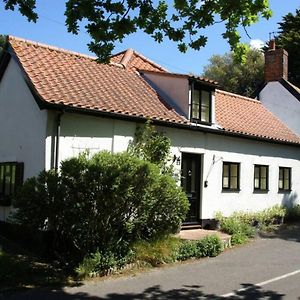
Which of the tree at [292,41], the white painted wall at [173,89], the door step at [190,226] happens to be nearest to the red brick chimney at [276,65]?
the tree at [292,41]

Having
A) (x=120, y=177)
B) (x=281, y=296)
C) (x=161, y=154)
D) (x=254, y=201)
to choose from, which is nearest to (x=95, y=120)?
(x=161, y=154)

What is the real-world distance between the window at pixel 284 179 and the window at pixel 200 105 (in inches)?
221

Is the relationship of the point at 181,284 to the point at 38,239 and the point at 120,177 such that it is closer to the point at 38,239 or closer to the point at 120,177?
the point at 120,177

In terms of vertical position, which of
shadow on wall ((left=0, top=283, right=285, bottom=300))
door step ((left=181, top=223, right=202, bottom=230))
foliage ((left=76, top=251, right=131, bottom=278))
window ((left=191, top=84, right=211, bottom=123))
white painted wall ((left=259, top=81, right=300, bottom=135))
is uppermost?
white painted wall ((left=259, top=81, right=300, bottom=135))

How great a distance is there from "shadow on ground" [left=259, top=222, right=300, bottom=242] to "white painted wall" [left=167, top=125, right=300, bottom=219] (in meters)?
1.26

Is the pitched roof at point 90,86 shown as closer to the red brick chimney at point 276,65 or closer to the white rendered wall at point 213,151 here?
the white rendered wall at point 213,151

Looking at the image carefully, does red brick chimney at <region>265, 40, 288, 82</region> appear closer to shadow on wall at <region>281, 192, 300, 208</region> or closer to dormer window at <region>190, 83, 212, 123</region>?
shadow on wall at <region>281, 192, 300, 208</region>

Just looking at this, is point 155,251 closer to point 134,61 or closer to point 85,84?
point 85,84

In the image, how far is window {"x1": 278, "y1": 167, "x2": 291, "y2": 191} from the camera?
20.1 m

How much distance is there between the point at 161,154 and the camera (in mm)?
13133

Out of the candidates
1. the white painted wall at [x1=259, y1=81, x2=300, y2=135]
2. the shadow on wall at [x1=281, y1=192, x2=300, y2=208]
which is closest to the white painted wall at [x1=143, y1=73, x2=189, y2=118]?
the shadow on wall at [x1=281, y1=192, x2=300, y2=208]

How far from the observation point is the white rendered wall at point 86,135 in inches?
452

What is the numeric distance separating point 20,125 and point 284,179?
40.4ft

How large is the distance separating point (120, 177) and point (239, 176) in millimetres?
8828
